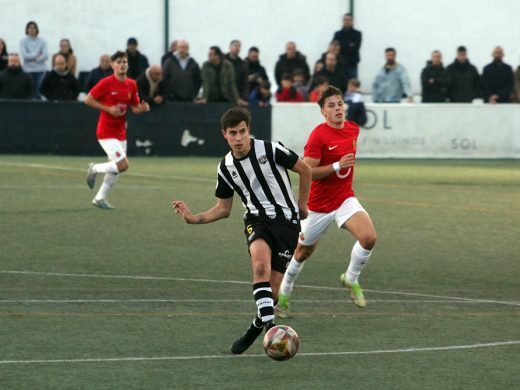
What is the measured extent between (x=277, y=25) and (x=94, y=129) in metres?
8.30

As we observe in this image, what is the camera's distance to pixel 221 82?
93.8 feet

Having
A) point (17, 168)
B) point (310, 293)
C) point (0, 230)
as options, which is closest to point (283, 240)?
point (310, 293)

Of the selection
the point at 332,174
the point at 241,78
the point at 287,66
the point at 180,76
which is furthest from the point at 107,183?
the point at 287,66

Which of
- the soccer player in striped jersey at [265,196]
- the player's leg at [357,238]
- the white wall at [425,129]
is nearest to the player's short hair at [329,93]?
the player's leg at [357,238]

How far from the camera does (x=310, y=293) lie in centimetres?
1170

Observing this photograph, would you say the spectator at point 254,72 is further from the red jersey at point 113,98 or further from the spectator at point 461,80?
the red jersey at point 113,98

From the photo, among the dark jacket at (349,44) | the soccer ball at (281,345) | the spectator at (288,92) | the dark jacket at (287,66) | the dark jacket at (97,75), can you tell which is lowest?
the soccer ball at (281,345)

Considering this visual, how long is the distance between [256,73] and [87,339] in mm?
21147

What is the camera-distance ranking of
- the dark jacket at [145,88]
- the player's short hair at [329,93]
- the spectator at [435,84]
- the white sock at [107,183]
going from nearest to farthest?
1. the player's short hair at [329,93]
2. the white sock at [107,183]
3. the dark jacket at [145,88]
4. the spectator at [435,84]

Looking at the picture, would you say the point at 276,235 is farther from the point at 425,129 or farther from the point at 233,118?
the point at 425,129

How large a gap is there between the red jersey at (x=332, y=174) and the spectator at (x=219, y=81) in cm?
1744

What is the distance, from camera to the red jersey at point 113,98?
18703 mm

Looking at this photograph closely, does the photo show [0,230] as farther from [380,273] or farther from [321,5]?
[321,5]

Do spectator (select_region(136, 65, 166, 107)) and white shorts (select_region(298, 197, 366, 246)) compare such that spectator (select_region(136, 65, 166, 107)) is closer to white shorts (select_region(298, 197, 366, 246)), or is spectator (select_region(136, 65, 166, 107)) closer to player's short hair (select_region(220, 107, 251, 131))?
white shorts (select_region(298, 197, 366, 246))
